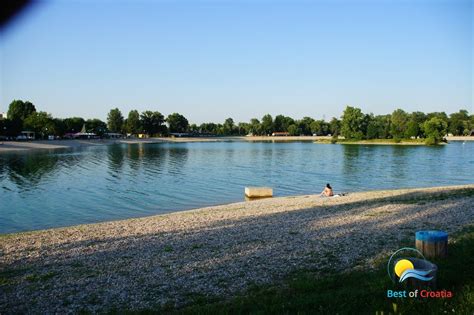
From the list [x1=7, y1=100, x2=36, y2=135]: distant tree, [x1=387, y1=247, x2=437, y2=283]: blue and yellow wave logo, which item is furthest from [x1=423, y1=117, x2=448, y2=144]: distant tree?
[x1=7, y1=100, x2=36, y2=135]: distant tree

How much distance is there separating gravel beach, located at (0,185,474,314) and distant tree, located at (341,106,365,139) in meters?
175

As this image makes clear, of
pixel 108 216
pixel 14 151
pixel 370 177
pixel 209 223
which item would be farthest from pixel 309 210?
pixel 14 151

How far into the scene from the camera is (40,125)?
151m

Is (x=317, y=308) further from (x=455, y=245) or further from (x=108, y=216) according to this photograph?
(x=108, y=216)

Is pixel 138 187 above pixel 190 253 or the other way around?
the other way around

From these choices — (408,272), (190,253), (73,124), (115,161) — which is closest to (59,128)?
(73,124)

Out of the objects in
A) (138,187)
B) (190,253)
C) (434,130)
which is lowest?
(138,187)

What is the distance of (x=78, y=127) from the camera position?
650ft

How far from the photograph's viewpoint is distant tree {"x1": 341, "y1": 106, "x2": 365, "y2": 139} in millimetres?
190250

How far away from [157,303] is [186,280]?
1.67 m

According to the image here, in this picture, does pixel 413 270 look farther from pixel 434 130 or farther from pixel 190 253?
pixel 434 130

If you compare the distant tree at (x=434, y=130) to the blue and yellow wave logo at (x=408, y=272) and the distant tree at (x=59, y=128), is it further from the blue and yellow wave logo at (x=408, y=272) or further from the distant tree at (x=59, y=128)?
the blue and yellow wave logo at (x=408, y=272)

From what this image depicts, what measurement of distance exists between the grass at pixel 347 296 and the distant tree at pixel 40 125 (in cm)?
16153

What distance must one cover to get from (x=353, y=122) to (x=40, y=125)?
139496 mm
